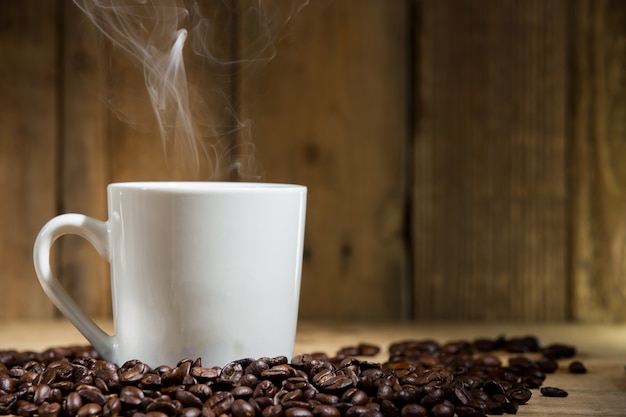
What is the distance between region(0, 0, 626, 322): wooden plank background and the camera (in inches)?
62.1

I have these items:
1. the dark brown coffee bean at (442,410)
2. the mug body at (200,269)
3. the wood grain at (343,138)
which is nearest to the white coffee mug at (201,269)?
the mug body at (200,269)

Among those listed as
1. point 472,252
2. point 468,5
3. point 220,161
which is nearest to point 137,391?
point 220,161

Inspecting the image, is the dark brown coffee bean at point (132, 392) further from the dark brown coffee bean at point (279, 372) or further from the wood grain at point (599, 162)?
the wood grain at point (599, 162)

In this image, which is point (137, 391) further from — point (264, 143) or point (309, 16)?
point (309, 16)

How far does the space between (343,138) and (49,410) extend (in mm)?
855

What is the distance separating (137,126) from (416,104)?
52 centimetres

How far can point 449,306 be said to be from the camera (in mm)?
1599

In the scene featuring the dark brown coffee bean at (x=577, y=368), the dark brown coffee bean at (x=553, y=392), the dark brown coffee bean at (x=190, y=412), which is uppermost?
the dark brown coffee bean at (x=190, y=412)

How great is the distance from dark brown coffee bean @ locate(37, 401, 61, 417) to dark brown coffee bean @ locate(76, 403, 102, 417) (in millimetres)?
23

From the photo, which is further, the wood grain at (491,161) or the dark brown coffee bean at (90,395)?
the wood grain at (491,161)

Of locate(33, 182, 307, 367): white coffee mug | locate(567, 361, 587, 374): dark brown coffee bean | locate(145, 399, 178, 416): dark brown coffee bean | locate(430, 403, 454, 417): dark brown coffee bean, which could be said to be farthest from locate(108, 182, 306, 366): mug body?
locate(567, 361, 587, 374): dark brown coffee bean

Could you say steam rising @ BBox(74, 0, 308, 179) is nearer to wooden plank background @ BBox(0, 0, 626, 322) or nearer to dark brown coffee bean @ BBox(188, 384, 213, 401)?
wooden plank background @ BBox(0, 0, 626, 322)

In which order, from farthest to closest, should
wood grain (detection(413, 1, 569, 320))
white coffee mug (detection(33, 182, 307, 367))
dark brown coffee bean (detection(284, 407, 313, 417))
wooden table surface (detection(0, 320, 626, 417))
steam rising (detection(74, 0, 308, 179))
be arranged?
wood grain (detection(413, 1, 569, 320)), steam rising (detection(74, 0, 308, 179)), wooden table surface (detection(0, 320, 626, 417)), white coffee mug (detection(33, 182, 307, 367)), dark brown coffee bean (detection(284, 407, 313, 417))

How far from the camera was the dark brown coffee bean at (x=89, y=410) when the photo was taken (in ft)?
2.86
